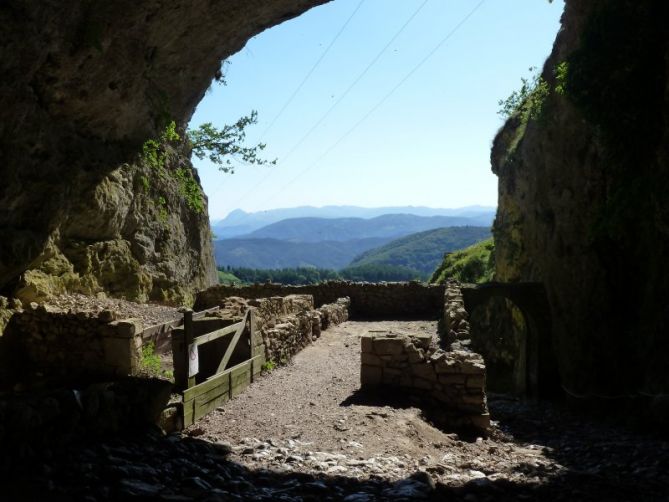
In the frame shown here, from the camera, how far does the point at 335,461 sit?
20.7 ft

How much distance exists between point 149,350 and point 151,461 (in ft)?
23.9

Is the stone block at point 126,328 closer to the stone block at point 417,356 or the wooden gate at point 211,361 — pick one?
the wooden gate at point 211,361

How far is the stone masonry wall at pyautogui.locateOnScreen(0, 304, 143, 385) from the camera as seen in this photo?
32.5ft

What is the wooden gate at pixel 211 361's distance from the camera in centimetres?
838

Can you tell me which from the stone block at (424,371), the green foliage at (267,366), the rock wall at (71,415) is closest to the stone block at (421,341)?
the stone block at (424,371)

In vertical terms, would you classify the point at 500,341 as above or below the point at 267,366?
below

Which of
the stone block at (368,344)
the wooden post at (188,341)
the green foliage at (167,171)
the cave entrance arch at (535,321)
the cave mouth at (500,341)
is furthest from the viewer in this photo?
the cave mouth at (500,341)

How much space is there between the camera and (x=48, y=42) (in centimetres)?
950

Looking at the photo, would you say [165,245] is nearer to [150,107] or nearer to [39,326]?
[150,107]

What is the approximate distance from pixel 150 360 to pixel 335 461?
21.8 ft

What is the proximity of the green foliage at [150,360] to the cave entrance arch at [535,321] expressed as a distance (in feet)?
38.8

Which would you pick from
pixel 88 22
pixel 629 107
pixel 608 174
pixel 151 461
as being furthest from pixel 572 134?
pixel 151 461

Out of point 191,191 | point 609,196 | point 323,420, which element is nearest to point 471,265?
point 191,191

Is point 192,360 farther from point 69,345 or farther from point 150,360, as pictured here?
point 69,345
